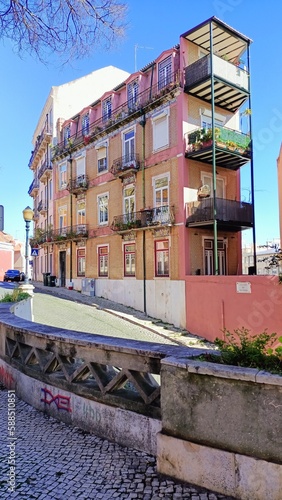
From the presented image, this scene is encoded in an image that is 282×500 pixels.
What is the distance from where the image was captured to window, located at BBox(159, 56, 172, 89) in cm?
1747

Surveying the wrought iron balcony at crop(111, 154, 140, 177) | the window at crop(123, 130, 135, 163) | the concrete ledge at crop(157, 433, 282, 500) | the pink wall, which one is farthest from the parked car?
the concrete ledge at crop(157, 433, 282, 500)

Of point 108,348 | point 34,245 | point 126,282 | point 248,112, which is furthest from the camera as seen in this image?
point 34,245

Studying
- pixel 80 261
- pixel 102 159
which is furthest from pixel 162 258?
pixel 102 159

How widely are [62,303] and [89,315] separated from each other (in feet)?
9.03

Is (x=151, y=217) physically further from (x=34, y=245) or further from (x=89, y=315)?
(x=34, y=245)

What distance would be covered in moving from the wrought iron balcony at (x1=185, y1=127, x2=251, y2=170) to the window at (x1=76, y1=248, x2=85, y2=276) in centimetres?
1089

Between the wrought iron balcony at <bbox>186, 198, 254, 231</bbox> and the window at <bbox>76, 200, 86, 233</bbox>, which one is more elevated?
the window at <bbox>76, 200, 86, 233</bbox>

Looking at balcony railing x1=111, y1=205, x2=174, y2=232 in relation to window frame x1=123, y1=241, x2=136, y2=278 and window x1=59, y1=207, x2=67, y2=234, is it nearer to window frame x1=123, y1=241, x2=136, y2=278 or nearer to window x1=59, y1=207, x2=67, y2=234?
window frame x1=123, y1=241, x2=136, y2=278

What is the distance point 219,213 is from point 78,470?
1428 centimetres

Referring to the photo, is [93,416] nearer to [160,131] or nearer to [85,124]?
[160,131]

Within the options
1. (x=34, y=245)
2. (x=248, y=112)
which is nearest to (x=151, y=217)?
(x=248, y=112)

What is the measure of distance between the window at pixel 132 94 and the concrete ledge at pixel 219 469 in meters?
19.4

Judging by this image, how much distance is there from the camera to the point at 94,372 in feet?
11.1

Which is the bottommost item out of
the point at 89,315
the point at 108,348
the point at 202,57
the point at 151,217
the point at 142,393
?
the point at 89,315
